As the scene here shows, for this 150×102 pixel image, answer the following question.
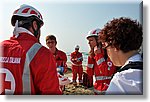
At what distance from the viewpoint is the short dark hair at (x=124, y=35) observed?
135cm

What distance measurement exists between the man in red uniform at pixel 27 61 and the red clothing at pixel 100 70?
2.39 ft

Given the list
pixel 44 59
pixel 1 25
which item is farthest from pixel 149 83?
pixel 1 25

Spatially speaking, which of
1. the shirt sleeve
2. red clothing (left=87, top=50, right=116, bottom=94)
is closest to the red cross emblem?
the shirt sleeve

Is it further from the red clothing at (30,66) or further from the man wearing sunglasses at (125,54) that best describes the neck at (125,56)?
the red clothing at (30,66)

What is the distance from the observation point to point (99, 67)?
2.52 meters

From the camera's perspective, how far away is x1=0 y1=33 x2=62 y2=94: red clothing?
156cm

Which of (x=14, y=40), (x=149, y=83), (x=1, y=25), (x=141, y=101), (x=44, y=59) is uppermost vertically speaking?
(x=1, y=25)

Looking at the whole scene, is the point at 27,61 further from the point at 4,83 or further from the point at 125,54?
the point at 125,54

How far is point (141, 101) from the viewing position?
212 cm

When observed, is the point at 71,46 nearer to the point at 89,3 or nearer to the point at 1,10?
the point at 89,3

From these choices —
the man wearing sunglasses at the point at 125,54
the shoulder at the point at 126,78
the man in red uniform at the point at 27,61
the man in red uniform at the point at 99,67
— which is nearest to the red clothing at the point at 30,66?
the man in red uniform at the point at 27,61

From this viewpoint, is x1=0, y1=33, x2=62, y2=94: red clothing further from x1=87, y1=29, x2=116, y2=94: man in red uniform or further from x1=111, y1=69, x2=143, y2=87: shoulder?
x1=87, y1=29, x2=116, y2=94: man in red uniform

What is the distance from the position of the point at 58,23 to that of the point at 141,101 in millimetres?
959

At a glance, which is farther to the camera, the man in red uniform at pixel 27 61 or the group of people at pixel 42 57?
the man in red uniform at pixel 27 61
